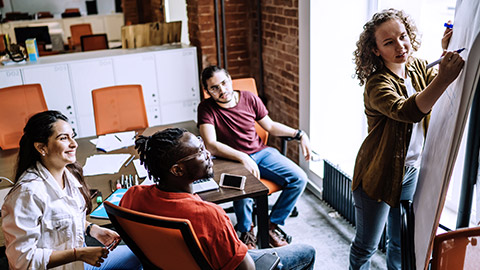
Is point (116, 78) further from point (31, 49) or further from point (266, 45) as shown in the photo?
point (266, 45)

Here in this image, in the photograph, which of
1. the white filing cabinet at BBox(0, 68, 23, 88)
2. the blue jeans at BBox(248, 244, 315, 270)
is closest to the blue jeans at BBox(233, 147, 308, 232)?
the blue jeans at BBox(248, 244, 315, 270)

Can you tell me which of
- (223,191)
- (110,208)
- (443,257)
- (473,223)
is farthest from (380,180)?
(110,208)

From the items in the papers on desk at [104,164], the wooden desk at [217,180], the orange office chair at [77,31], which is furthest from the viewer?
the orange office chair at [77,31]

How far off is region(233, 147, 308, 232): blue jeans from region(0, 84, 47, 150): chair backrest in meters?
1.79

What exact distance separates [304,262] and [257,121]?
4.76ft

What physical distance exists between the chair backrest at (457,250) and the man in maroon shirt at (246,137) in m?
1.44

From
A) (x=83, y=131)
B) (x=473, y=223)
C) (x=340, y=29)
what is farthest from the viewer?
(x=83, y=131)

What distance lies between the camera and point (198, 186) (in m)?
2.41

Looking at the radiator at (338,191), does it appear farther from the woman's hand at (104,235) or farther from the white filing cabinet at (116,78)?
the white filing cabinet at (116,78)

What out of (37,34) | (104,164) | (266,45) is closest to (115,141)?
(104,164)

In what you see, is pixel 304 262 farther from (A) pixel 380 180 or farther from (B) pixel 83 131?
(B) pixel 83 131

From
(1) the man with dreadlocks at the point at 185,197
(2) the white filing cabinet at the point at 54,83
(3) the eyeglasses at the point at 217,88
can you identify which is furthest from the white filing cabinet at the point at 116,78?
(1) the man with dreadlocks at the point at 185,197

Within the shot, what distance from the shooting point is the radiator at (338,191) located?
3.39 m

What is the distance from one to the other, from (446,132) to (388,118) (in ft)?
1.55
